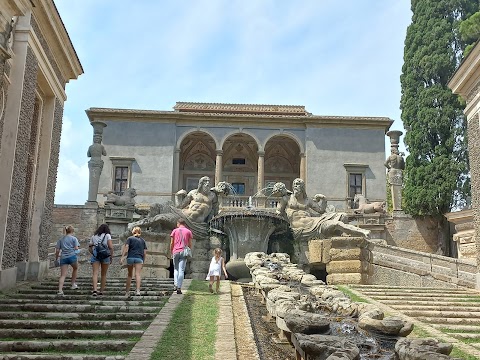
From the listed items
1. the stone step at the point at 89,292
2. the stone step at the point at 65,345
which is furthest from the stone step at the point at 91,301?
the stone step at the point at 65,345

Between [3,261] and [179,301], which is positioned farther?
[3,261]

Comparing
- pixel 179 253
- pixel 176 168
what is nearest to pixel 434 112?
pixel 176 168

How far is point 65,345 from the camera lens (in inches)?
242

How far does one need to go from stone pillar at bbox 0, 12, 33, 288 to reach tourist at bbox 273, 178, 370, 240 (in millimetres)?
9245

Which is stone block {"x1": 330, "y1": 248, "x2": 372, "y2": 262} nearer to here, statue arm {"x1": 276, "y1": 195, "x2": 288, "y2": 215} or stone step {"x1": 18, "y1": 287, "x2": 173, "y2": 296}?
statue arm {"x1": 276, "y1": 195, "x2": 288, "y2": 215}

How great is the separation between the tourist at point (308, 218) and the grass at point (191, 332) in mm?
7723

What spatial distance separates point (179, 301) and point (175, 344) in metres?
3.10

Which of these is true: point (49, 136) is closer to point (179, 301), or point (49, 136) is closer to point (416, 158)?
point (179, 301)

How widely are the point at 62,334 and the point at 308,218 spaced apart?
39.7 ft

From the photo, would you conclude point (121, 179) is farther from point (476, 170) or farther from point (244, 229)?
point (476, 170)

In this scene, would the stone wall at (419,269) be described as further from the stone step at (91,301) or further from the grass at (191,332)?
the stone step at (91,301)

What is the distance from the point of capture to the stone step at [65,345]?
603cm

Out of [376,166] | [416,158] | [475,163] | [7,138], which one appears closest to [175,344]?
[7,138]

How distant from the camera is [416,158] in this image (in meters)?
31.2
